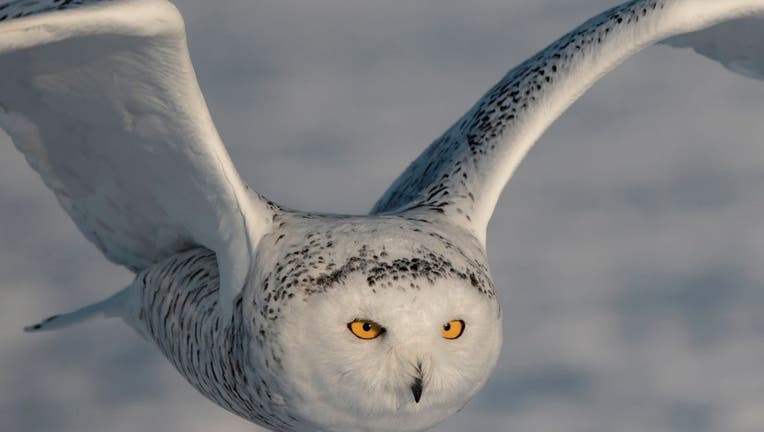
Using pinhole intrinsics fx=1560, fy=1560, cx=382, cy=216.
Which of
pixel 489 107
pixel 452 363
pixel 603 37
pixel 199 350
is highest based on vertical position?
pixel 603 37

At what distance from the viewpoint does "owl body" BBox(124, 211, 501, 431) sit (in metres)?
4.54

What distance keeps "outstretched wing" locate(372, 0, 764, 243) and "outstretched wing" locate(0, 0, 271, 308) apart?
75cm

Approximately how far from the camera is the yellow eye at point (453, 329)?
4.59 m

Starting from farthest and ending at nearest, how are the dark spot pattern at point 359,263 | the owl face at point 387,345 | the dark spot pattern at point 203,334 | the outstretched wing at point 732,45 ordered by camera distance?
the outstretched wing at point 732,45 < the dark spot pattern at point 203,334 < the dark spot pattern at point 359,263 < the owl face at point 387,345

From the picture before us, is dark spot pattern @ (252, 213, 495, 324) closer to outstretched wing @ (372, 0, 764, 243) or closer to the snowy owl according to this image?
the snowy owl

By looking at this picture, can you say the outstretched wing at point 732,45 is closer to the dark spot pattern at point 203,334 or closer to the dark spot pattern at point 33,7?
the dark spot pattern at point 203,334

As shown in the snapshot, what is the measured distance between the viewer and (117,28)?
454 cm

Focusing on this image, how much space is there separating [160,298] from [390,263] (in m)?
1.26

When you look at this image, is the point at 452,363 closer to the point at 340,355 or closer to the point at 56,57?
the point at 340,355

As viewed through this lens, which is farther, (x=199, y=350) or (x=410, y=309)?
(x=199, y=350)

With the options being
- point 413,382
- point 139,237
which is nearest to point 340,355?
point 413,382

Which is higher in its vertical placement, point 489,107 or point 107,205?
point 489,107

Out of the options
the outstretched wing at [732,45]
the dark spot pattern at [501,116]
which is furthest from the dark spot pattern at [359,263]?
the outstretched wing at [732,45]

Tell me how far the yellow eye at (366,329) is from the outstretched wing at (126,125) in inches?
23.5
